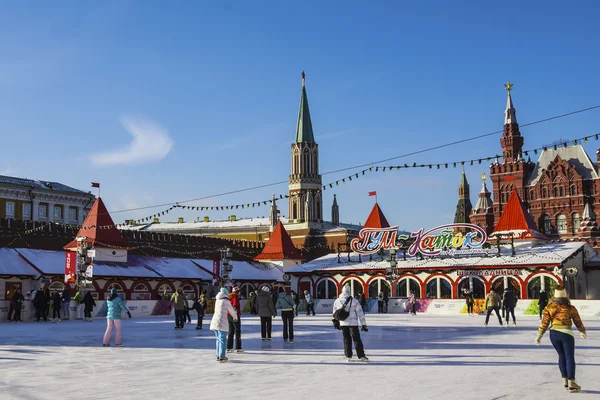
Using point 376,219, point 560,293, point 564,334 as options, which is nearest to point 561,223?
point 376,219

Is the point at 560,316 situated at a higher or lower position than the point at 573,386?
higher

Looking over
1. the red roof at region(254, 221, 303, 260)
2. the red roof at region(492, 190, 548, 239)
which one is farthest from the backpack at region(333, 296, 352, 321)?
the red roof at region(254, 221, 303, 260)

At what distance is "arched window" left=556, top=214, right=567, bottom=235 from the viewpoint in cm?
7619

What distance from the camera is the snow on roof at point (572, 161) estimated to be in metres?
76.2

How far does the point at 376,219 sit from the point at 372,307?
43.2 ft

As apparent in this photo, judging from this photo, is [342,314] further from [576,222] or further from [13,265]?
[576,222]

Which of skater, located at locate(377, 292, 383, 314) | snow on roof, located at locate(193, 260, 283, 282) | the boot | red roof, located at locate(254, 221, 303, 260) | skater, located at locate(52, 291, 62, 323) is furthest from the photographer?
red roof, located at locate(254, 221, 303, 260)

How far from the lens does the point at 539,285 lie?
4025 centimetres

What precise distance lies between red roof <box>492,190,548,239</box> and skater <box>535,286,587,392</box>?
38055mm

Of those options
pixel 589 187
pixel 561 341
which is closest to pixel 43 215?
pixel 589 187

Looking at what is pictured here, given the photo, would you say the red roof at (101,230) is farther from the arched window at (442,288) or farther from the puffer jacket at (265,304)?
the puffer jacket at (265,304)

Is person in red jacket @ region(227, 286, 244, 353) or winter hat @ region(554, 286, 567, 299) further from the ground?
winter hat @ region(554, 286, 567, 299)

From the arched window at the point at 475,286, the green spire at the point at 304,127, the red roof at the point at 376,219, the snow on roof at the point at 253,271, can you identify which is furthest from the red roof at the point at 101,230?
the green spire at the point at 304,127

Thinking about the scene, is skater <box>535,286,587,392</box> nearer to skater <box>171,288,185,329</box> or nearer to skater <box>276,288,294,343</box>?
skater <box>276,288,294,343</box>
